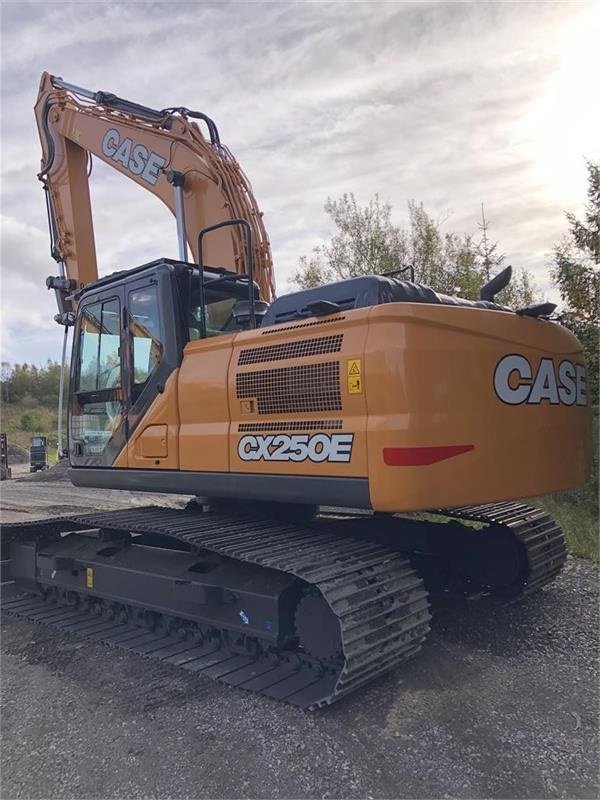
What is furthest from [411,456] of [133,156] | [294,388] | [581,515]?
[581,515]

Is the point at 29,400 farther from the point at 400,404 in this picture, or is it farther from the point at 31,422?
the point at 400,404

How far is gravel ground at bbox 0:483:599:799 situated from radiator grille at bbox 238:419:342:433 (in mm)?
1538

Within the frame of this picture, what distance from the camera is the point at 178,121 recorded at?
6828 millimetres

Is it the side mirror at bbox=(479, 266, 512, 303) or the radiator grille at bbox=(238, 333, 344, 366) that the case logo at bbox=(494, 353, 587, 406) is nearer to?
the side mirror at bbox=(479, 266, 512, 303)

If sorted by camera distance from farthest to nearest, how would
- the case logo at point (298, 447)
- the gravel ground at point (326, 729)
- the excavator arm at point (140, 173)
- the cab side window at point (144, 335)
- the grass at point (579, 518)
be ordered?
the grass at point (579, 518)
the excavator arm at point (140, 173)
the cab side window at point (144, 335)
the case logo at point (298, 447)
the gravel ground at point (326, 729)

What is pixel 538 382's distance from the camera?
4.09 meters

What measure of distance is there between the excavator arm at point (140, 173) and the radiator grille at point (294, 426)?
6.82 feet

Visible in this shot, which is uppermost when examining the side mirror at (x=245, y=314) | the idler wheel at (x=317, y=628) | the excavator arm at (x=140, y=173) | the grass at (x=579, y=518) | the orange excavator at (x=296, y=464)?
the excavator arm at (x=140, y=173)

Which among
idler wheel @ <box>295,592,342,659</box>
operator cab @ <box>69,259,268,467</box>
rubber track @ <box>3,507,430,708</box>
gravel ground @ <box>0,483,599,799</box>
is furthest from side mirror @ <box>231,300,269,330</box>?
gravel ground @ <box>0,483,599,799</box>

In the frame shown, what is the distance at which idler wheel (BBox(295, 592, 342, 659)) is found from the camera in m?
3.77

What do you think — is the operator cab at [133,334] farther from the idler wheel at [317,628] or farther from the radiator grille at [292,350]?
the idler wheel at [317,628]

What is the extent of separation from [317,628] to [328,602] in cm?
53

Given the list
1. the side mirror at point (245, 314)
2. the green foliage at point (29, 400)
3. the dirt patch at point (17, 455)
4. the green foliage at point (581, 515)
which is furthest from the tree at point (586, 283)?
the green foliage at point (29, 400)

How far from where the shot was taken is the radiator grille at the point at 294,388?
12.3 ft
